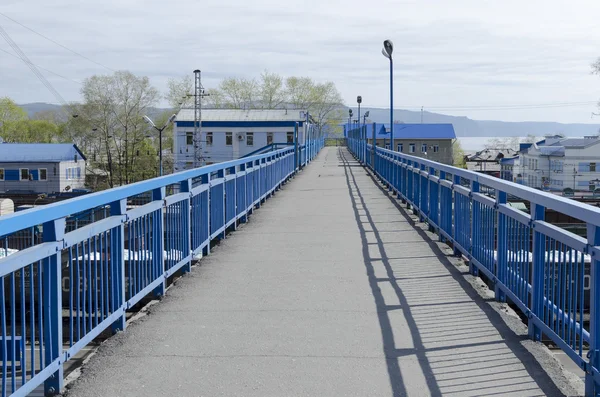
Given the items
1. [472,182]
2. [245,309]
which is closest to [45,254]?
[245,309]

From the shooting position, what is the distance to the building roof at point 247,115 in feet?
314

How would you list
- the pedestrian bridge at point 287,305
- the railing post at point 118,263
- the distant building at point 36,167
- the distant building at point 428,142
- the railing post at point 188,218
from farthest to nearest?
the distant building at point 428,142, the distant building at point 36,167, the railing post at point 188,218, the railing post at point 118,263, the pedestrian bridge at point 287,305

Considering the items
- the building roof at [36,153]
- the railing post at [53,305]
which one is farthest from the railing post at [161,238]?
the building roof at [36,153]

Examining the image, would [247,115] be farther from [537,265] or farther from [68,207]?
[68,207]

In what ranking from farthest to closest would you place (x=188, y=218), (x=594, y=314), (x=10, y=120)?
(x=10, y=120) < (x=188, y=218) < (x=594, y=314)

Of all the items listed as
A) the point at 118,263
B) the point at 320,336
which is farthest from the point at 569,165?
the point at 118,263

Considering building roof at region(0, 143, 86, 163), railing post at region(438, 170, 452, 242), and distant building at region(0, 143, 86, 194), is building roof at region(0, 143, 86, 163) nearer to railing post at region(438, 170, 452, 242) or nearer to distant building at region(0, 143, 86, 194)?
distant building at region(0, 143, 86, 194)

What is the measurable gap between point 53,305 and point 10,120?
13340 cm

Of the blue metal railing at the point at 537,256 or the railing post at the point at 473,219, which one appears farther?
the railing post at the point at 473,219

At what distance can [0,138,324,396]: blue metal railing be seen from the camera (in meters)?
4.24

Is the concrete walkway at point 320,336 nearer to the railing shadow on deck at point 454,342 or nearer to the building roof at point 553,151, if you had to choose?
the railing shadow on deck at point 454,342

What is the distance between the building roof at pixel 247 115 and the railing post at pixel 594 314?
3562 inches

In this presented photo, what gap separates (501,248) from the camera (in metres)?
7.04

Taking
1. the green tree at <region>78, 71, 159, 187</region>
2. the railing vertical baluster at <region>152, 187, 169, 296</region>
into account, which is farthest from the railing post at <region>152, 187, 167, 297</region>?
the green tree at <region>78, 71, 159, 187</region>
